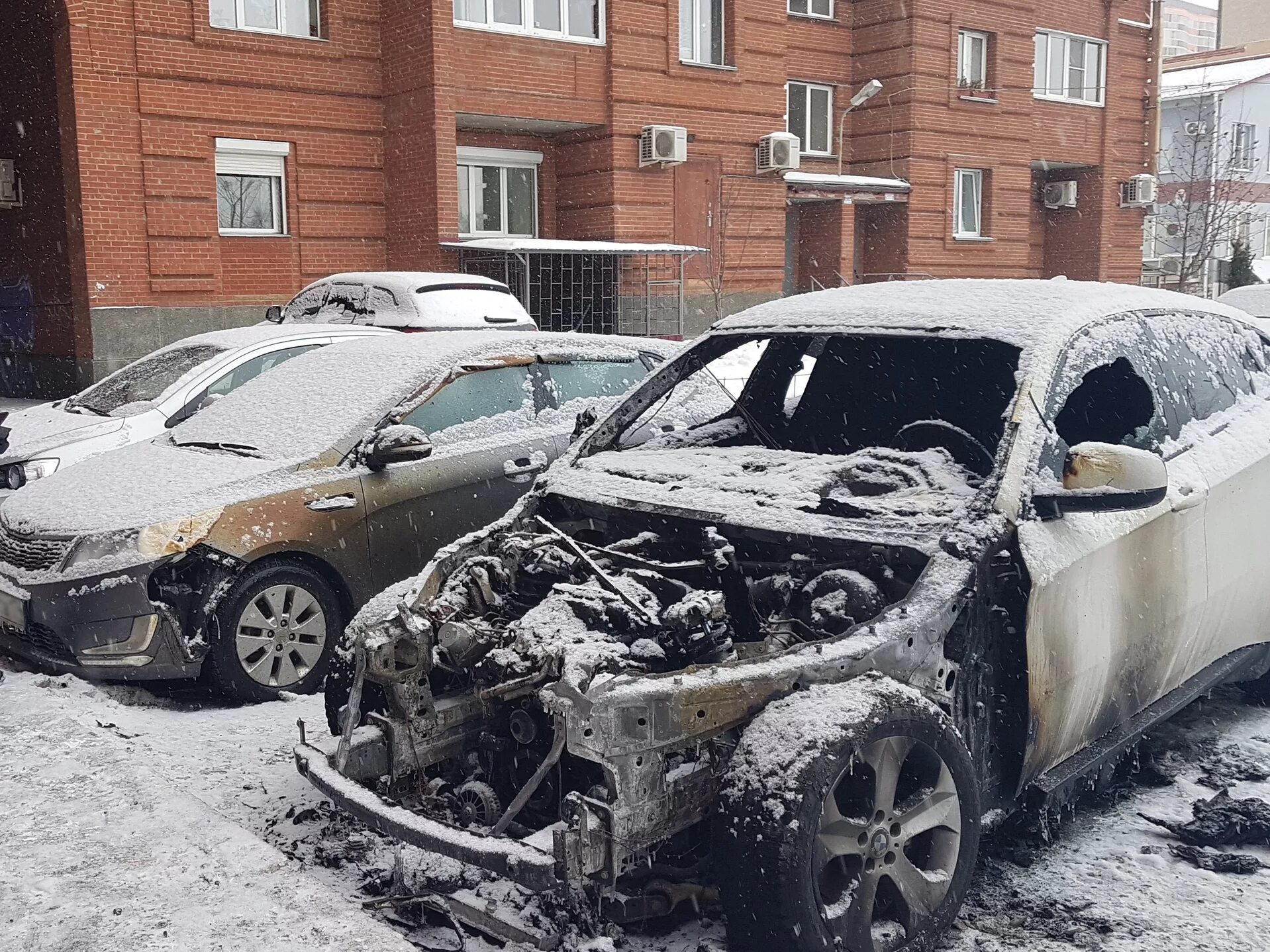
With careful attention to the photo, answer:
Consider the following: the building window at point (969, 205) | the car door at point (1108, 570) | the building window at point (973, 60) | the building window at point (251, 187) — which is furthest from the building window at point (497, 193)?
the car door at point (1108, 570)

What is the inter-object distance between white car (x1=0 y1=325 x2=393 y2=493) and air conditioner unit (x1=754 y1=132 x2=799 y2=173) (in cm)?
1259

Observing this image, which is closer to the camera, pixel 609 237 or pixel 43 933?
pixel 43 933

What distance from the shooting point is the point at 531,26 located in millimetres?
17625

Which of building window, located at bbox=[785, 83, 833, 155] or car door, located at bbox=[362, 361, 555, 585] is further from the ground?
building window, located at bbox=[785, 83, 833, 155]

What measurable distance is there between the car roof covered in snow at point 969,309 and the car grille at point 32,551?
2.92 m

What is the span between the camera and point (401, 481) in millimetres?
5566

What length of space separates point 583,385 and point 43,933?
3.97 m

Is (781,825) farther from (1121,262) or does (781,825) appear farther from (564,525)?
(1121,262)

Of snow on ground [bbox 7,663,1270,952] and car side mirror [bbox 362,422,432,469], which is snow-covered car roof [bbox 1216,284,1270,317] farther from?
car side mirror [bbox 362,422,432,469]

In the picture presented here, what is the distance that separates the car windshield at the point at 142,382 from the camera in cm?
847

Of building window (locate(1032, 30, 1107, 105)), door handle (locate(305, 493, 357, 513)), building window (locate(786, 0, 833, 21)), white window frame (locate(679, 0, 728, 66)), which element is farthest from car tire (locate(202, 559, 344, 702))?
building window (locate(1032, 30, 1107, 105))

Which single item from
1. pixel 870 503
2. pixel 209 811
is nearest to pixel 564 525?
pixel 870 503

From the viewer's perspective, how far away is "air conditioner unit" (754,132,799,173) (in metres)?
20.1

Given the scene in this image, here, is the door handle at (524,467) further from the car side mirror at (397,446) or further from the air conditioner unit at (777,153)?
the air conditioner unit at (777,153)
